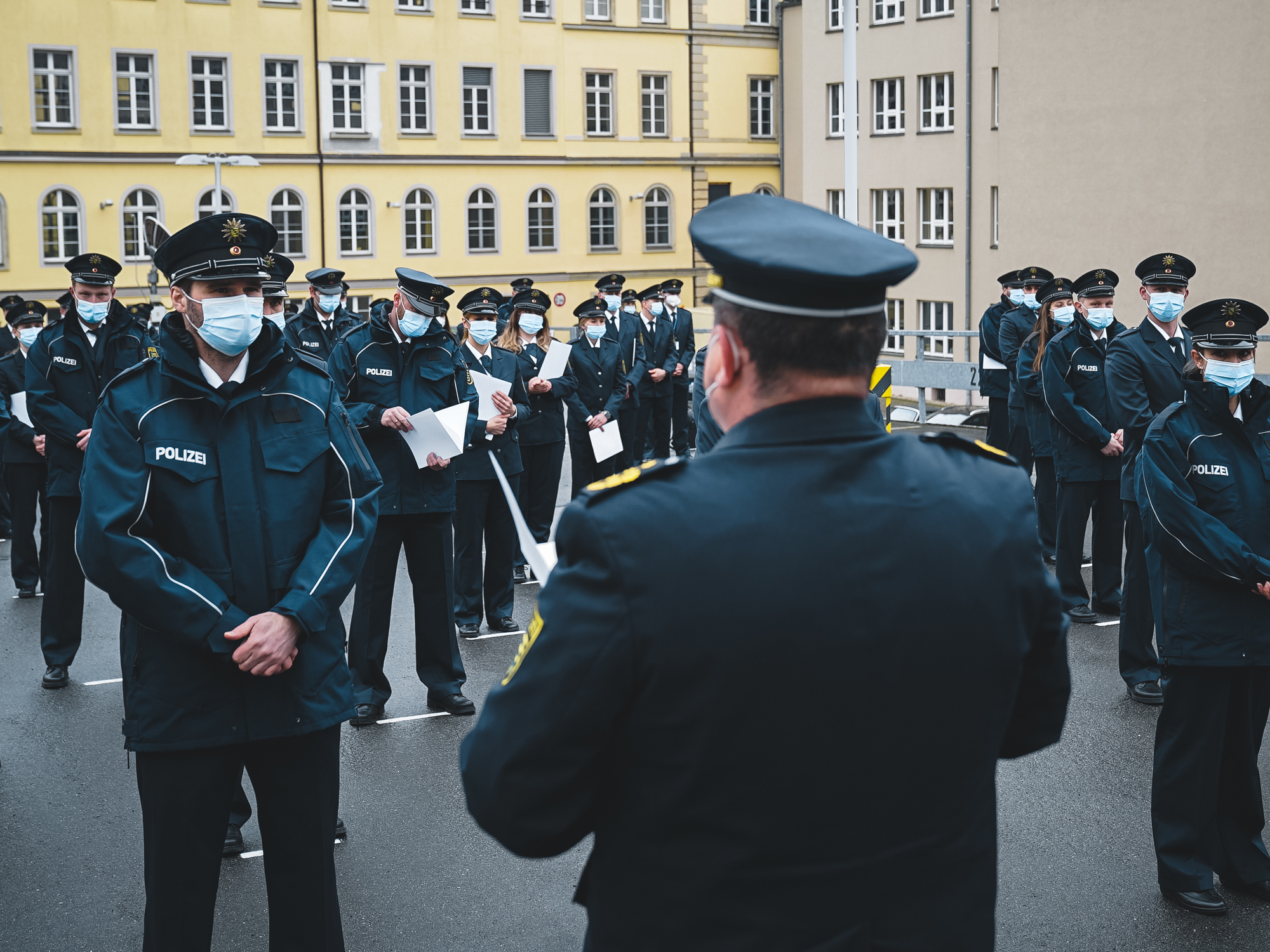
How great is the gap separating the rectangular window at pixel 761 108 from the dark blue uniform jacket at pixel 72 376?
5209 centimetres

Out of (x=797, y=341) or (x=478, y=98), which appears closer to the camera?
(x=797, y=341)

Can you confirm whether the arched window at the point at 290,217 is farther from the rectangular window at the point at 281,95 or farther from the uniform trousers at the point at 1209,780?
the uniform trousers at the point at 1209,780

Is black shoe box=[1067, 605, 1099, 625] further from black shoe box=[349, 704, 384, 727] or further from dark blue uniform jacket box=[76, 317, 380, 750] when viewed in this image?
dark blue uniform jacket box=[76, 317, 380, 750]

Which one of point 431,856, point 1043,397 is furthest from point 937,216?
point 431,856

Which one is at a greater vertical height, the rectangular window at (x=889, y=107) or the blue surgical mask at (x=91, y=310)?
the rectangular window at (x=889, y=107)

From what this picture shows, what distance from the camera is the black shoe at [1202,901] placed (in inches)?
217

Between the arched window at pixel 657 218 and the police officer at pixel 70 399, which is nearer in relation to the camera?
the police officer at pixel 70 399

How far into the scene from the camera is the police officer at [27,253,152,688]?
29.9 ft

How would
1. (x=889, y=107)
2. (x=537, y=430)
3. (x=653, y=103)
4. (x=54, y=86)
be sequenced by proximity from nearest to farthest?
(x=537, y=430) → (x=54, y=86) → (x=889, y=107) → (x=653, y=103)

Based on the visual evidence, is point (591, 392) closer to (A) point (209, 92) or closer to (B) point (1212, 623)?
(B) point (1212, 623)

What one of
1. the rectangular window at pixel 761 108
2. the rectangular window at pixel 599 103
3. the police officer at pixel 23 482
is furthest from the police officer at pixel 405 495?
the rectangular window at pixel 761 108

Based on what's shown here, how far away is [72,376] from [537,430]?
4.58m

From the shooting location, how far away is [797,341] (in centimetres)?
214

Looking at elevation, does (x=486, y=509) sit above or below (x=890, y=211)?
below
